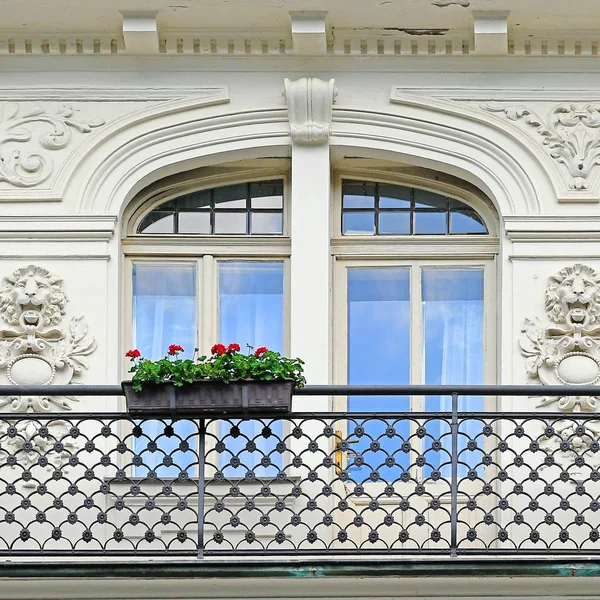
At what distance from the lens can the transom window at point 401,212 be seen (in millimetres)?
13586

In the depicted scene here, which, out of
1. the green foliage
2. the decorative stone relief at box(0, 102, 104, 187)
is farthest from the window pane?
the green foliage

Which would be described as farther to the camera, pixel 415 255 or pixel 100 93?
pixel 415 255

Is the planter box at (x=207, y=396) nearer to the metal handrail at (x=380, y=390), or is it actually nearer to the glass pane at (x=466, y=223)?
the metal handrail at (x=380, y=390)

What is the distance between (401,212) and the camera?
44.8 ft

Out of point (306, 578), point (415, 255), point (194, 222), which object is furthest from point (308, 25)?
point (306, 578)

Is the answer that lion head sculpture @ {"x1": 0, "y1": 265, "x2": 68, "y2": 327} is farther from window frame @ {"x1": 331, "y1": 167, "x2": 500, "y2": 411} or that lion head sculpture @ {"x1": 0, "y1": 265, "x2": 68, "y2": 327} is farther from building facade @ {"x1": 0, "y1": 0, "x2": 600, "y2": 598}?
window frame @ {"x1": 331, "y1": 167, "x2": 500, "y2": 411}

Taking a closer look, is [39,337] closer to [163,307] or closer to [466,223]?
[163,307]

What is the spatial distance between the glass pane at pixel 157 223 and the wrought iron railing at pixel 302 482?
4.73 ft

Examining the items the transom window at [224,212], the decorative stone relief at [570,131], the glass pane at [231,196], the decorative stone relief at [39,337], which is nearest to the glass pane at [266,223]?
the transom window at [224,212]

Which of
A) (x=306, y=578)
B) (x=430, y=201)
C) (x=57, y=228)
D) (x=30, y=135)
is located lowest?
(x=306, y=578)

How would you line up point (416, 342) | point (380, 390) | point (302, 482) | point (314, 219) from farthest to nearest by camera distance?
point (416, 342), point (314, 219), point (302, 482), point (380, 390)

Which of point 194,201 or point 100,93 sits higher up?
point 100,93

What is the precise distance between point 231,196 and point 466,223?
5.61ft

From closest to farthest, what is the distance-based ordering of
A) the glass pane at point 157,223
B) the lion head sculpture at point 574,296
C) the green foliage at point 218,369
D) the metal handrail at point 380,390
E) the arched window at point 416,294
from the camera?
the green foliage at point 218,369 < the metal handrail at point 380,390 < the lion head sculpture at point 574,296 < the arched window at point 416,294 < the glass pane at point 157,223
